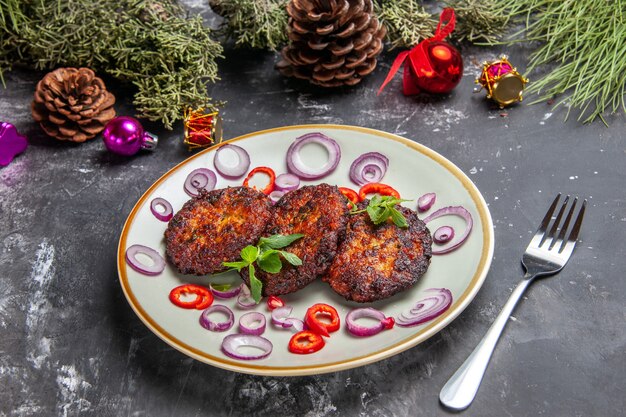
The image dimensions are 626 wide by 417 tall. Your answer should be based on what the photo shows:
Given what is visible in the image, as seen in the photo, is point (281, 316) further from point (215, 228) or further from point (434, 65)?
point (434, 65)

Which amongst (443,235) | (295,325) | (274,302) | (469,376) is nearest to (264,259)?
(274,302)

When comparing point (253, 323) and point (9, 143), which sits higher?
point (253, 323)

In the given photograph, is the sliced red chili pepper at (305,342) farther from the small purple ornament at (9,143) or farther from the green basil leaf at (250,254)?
the small purple ornament at (9,143)

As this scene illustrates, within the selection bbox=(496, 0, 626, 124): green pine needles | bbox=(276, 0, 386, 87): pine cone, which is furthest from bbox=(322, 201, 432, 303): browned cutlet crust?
bbox=(496, 0, 626, 124): green pine needles

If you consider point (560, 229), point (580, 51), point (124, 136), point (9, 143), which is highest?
point (580, 51)

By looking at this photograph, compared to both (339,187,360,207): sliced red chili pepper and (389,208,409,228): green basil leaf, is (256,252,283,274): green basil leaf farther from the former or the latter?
(339,187,360,207): sliced red chili pepper

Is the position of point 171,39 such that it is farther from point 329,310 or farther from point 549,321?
point 549,321

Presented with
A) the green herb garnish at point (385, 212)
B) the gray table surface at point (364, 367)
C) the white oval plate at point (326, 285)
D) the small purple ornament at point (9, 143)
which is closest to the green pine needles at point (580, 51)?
the gray table surface at point (364, 367)
